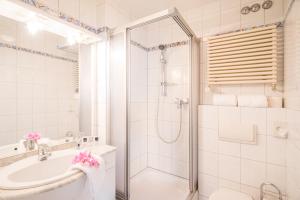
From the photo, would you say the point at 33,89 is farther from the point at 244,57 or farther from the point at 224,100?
the point at 244,57

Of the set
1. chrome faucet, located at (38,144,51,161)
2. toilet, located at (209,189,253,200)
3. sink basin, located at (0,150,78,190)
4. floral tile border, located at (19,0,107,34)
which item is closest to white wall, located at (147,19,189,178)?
toilet, located at (209,189,253,200)

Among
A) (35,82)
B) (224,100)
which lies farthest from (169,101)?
(35,82)

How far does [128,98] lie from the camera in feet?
4.86

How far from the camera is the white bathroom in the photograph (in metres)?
1.11

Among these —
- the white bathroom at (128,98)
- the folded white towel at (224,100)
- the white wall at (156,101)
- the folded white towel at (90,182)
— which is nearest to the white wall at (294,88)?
the white bathroom at (128,98)

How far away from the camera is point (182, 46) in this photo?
2.16m

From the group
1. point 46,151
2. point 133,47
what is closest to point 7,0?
point 46,151

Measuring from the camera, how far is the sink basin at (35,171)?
2.74ft

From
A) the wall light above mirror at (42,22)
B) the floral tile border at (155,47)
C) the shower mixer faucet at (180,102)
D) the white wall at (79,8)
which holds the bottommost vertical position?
the shower mixer faucet at (180,102)

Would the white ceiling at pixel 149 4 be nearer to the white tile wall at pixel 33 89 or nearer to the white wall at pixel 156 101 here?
the white wall at pixel 156 101

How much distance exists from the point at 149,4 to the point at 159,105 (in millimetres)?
1348

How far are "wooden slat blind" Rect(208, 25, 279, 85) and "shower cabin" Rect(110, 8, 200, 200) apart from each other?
23cm

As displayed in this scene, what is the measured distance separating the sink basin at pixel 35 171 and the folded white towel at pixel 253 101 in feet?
5.18

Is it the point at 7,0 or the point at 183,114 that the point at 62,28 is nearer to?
the point at 7,0
